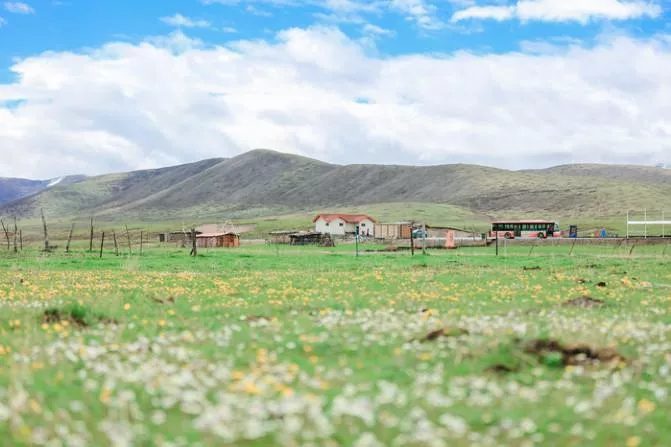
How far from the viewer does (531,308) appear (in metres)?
20.5

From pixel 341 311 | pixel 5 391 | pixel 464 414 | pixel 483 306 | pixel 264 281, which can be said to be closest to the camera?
pixel 464 414

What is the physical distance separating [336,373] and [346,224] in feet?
464

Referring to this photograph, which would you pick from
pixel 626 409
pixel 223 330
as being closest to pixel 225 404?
pixel 626 409

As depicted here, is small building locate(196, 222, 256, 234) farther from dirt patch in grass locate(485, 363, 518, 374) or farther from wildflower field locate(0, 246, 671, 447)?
dirt patch in grass locate(485, 363, 518, 374)

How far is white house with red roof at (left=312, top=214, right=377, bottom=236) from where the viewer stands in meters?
152

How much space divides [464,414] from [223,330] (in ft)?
25.9

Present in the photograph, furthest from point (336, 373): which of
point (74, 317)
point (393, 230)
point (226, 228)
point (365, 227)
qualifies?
point (226, 228)

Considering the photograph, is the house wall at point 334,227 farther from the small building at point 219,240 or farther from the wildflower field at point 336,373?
the wildflower field at point 336,373

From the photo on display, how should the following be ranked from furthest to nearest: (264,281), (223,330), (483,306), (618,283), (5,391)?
(264,281)
(618,283)
(483,306)
(223,330)
(5,391)

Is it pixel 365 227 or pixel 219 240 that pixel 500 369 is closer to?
pixel 219 240

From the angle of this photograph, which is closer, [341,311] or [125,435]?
[125,435]

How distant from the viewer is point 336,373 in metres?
11.1

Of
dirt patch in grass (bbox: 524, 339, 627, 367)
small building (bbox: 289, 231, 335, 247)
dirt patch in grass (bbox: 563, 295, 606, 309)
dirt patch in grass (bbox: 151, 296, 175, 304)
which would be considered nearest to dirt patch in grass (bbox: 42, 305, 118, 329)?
dirt patch in grass (bbox: 151, 296, 175, 304)

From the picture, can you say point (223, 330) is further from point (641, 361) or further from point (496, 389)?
point (641, 361)
